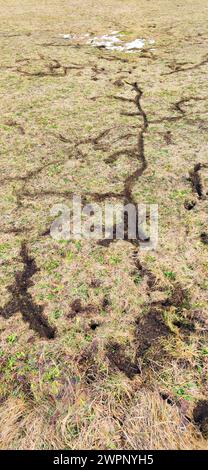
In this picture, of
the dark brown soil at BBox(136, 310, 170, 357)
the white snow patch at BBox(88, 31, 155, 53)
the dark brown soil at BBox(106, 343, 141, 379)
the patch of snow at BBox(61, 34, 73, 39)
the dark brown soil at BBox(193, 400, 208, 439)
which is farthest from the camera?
the patch of snow at BBox(61, 34, 73, 39)

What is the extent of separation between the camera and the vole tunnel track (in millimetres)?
1930

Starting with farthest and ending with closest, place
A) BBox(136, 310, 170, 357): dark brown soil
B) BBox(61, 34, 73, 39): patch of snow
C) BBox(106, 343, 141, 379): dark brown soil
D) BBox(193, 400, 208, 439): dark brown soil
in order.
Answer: BBox(61, 34, 73, 39): patch of snow
BBox(136, 310, 170, 357): dark brown soil
BBox(106, 343, 141, 379): dark brown soil
BBox(193, 400, 208, 439): dark brown soil

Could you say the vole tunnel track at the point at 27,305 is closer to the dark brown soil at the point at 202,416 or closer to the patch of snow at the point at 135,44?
the dark brown soil at the point at 202,416

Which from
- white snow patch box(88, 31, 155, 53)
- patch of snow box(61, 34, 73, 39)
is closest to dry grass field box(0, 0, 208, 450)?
white snow patch box(88, 31, 155, 53)

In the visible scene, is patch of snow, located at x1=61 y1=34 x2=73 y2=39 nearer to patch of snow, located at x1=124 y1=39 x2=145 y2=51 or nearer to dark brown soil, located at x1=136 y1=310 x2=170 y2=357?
patch of snow, located at x1=124 y1=39 x2=145 y2=51

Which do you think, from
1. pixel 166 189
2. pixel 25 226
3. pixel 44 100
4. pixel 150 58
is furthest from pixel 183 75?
pixel 25 226

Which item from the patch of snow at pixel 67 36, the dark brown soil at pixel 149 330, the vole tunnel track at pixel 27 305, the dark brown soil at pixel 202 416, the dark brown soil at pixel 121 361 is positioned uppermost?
the patch of snow at pixel 67 36

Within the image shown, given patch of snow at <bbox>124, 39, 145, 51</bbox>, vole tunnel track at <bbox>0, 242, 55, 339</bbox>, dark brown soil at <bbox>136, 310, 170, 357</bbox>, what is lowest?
dark brown soil at <bbox>136, 310, 170, 357</bbox>

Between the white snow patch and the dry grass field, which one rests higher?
the white snow patch

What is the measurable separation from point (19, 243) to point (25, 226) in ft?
0.60

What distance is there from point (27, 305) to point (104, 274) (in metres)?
0.51

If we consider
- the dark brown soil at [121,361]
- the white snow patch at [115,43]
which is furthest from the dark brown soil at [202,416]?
the white snow patch at [115,43]

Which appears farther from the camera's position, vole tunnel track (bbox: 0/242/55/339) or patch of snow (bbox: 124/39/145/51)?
patch of snow (bbox: 124/39/145/51)

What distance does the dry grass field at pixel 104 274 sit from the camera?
1.57 meters
